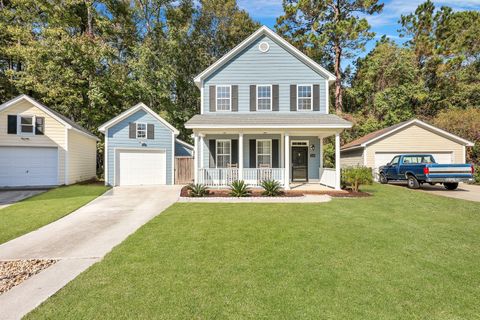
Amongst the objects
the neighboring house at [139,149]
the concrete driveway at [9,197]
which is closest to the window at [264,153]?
the neighboring house at [139,149]

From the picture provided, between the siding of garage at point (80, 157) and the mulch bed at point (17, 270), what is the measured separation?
492 inches

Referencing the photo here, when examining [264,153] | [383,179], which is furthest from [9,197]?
[383,179]

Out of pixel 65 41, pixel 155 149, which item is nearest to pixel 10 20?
pixel 65 41

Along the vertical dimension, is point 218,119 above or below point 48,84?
below

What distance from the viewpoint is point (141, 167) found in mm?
16188

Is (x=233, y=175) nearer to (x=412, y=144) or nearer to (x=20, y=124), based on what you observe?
(x=20, y=124)

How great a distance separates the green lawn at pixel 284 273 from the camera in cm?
302

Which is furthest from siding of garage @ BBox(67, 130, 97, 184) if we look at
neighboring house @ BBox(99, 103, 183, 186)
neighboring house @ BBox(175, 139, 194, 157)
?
neighboring house @ BBox(175, 139, 194, 157)

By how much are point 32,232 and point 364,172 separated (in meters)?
12.5

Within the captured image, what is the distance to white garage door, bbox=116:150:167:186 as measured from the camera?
15.9 metres

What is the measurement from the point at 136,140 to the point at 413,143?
62.4 ft

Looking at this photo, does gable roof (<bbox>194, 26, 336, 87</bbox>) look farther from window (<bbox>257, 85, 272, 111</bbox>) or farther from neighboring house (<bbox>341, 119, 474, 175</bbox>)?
neighboring house (<bbox>341, 119, 474, 175</bbox>)

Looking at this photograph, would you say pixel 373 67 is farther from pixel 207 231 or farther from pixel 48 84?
pixel 48 84

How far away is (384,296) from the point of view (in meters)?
3.28
